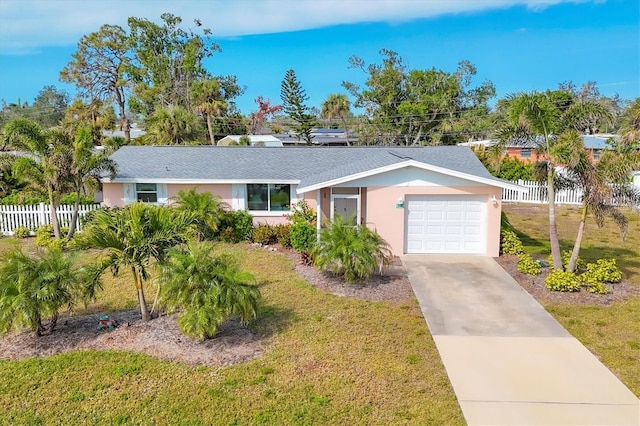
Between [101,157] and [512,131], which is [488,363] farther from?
[101,157]

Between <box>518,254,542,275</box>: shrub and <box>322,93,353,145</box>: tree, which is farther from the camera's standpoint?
<box>322,93,353,145</box>: tree

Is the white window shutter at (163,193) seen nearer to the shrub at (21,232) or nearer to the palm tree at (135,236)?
the shrub at (21,232)

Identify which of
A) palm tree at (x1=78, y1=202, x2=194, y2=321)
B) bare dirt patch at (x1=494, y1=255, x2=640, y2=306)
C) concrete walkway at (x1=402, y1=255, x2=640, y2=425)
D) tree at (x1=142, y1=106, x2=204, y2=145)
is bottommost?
concrete walkway at (x1=402, y1=255, x2=640, y2=425)

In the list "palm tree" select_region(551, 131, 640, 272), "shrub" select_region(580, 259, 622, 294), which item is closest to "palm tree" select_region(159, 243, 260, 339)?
"palm tree" select_region(551, 131, 640, 272)

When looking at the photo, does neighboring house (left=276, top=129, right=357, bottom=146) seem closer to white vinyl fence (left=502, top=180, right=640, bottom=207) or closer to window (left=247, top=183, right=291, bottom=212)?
white vinyl fence (left=502, top=180, right=640, bottom=207)

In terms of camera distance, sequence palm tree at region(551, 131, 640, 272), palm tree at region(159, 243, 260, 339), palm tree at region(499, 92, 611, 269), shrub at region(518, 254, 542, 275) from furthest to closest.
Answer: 1. shrub at region(518, 254, 542, 275)
2. palm tree at region(499, 92, 611, 269)
3. palm tree at region(551, 131, 640, 272)
4. palm tree at region(159, 243, 260, 339)

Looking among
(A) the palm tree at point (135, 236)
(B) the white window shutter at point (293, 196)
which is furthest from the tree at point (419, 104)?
(A) the palm tree at point (135, 236)

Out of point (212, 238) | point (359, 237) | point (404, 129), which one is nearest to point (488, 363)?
point (359, 237)
